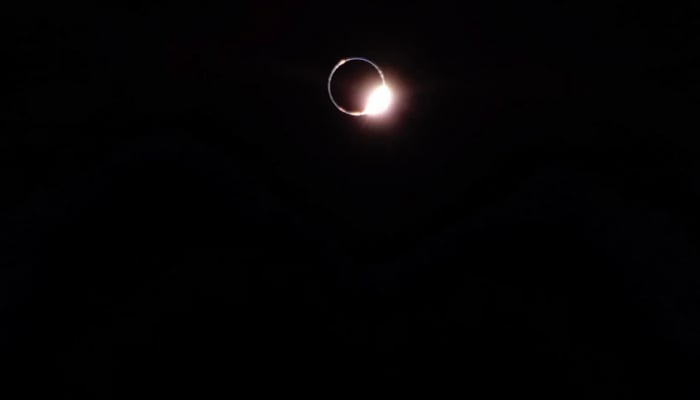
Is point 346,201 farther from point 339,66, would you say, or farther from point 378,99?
point 339,66

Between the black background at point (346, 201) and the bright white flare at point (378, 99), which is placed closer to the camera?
A: the black background at point (346, 201)

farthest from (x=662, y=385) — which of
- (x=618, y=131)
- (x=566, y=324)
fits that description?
(x=618, y=131)

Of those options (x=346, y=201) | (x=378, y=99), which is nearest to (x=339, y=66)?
(x=378, y=99)

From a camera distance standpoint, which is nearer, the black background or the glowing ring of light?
the black background
